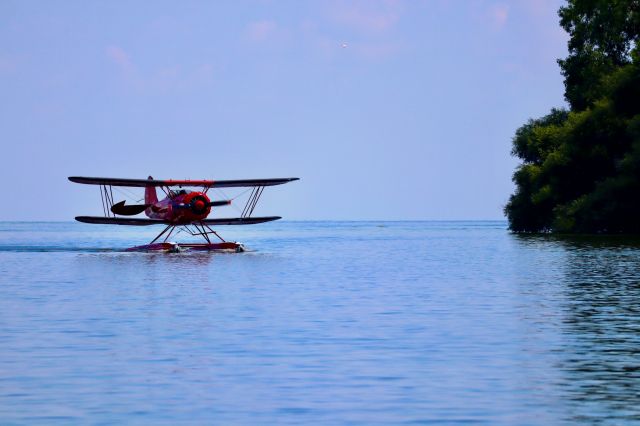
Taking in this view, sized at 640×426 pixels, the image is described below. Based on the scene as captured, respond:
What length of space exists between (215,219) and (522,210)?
48169 millimetres

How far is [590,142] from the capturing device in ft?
281

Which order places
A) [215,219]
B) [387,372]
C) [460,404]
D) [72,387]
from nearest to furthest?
[460,404] < [72,387] < [387,372] < [215,219]

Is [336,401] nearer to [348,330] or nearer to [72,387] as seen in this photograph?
[72,387]

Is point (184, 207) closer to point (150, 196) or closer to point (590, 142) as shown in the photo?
point (150, 196)

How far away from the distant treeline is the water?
45.6 metres

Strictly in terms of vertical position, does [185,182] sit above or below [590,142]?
below

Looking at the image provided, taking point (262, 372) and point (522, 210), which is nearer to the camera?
point (262, 372)

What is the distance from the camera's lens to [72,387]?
13.9 m

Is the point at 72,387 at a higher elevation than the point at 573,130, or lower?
lower

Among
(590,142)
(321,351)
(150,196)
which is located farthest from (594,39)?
(321,351)

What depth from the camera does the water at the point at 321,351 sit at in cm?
1246

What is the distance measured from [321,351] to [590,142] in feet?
234

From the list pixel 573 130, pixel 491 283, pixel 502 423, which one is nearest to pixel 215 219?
pixel 491 283

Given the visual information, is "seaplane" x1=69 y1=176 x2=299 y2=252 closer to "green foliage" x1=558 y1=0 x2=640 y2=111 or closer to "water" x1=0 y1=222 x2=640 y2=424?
"water" x1=0 y1=222 x2=640 y2=424
